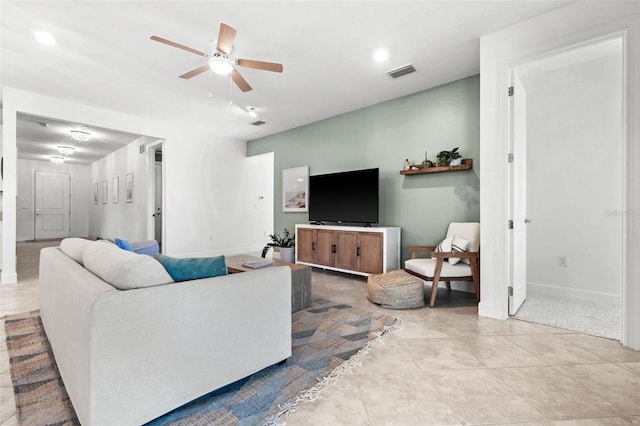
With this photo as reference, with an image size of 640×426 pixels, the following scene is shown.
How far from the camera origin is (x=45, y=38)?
109 inches

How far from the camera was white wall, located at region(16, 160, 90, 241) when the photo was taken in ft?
29.0

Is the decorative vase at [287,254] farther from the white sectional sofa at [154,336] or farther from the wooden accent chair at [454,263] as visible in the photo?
the white sectional sofa at [154,336]

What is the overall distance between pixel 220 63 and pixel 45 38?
69.0 inches

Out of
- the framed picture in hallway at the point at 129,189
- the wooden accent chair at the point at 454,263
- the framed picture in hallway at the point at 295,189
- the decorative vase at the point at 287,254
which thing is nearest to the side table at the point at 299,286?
the wooden accent chair at the point at 454,263

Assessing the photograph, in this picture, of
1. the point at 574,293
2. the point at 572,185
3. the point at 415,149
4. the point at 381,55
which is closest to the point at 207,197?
the point at 415,149

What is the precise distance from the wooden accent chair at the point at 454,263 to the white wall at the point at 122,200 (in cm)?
561

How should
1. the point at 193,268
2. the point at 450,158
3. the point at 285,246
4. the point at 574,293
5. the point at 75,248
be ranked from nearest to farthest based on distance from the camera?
the point at 193,268
the point at 75,248
the point at 574,293
the point at 450,158
the point at 285,246

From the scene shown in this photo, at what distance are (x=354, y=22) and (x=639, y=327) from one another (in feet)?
10.6

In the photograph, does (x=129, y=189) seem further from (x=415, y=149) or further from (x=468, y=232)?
(x=468, y=232)

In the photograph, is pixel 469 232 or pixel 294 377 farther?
pixel 469 232

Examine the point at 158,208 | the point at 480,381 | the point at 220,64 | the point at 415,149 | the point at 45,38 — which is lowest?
the point at 480,381

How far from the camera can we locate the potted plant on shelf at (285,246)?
17.3ft

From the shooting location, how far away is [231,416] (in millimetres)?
1349

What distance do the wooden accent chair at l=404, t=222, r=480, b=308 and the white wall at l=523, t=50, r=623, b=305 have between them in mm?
991
